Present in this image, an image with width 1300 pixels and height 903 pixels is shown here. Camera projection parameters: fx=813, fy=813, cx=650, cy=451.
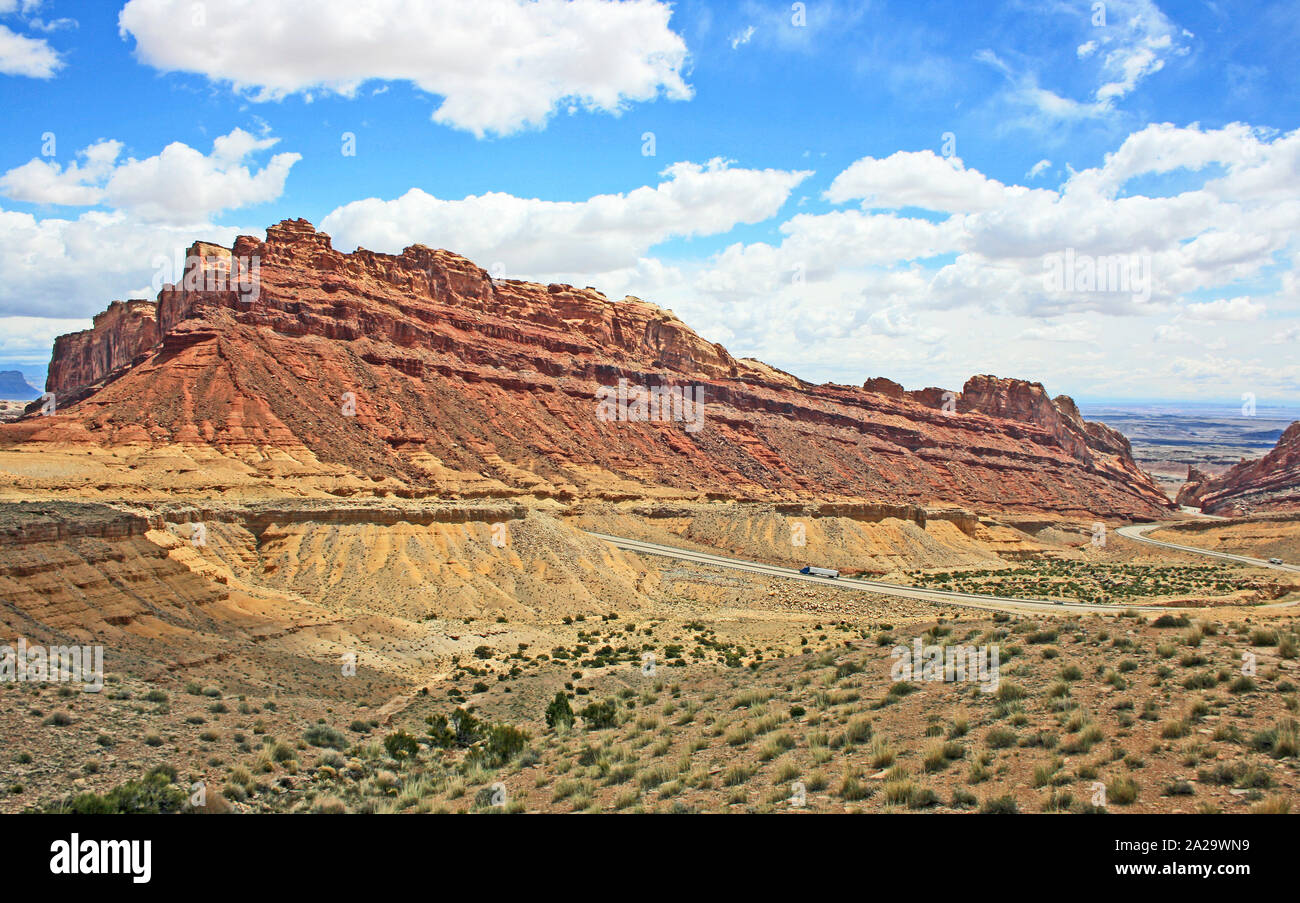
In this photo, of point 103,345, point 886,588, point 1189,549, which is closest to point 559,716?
point 886,588

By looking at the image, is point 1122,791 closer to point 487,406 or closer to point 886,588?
point 886,588

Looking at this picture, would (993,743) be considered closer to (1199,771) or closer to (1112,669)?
(1199,771)

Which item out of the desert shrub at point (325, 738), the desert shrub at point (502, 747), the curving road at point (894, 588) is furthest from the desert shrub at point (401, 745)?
the curving road at point (894, 588)

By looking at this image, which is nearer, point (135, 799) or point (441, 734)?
point (135, 799)

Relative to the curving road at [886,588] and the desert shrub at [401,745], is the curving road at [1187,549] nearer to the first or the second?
the curving road at [886,588]

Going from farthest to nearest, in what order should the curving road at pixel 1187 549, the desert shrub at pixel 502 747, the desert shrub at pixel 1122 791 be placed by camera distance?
the curving road at pixel 1187 549
the desert shrub at pixel 502 747
the desert shrub at pixel 1122 791

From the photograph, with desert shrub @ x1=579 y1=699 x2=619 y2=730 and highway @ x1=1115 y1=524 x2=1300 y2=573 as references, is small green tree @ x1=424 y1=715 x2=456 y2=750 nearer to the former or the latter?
desert shrub @ x1=579 y1=699 x2=619 y2=730
